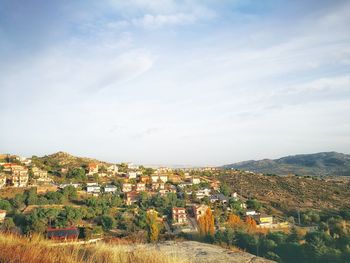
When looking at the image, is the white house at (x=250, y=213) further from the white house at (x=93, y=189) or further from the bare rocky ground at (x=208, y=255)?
the bare rocky ground at (x=208, y=255)

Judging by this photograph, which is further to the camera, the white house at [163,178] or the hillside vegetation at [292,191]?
the white house at [163,178]

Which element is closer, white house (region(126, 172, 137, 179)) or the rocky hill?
white house (region(126, 172, 137, 179))

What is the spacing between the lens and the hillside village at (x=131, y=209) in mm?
25500

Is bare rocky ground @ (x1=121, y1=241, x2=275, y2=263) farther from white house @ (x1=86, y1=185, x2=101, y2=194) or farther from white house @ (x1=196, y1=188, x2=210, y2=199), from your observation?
white house @ (x1=196, y1=188, x2=210, y2=199)

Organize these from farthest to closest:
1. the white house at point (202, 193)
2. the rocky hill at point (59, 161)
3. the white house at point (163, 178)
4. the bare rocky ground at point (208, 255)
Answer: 1. the rocky hill at point (59, 161)
2. the white house at point (163, 178)
3. the white house at point (202, 193)
4. the bare rocky ground at point (208, 255)

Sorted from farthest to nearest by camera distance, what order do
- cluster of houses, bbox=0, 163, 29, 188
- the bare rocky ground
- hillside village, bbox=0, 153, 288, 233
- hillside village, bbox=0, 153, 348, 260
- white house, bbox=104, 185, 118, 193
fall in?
white house, bbox=104, 185, 118, 193 < cluster of houses, bbox=0, 163, 29, 188 < hillside village, bbox=0, 153, 288, 233 < hillside village, bbox=0, 153, 348, 260 < the bare rocky ground

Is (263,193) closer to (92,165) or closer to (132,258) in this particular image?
(92,165)

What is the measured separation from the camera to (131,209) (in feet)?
125

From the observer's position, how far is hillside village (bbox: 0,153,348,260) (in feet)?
83.7

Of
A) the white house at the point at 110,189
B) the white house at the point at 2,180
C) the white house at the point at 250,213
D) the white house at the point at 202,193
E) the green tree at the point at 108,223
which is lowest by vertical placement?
the white house at the point at 250,213

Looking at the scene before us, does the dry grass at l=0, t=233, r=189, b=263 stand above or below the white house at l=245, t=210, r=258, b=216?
above

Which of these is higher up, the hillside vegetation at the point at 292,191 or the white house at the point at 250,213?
the hillside vegetation at the point at 292,191

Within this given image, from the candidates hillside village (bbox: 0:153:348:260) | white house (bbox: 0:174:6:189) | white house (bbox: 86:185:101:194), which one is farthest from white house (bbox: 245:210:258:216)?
white house (bbox: 0:174:6:189)

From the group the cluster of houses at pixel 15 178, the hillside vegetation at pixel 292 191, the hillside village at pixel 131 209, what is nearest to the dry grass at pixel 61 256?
the hillside village at pixel 131 209
